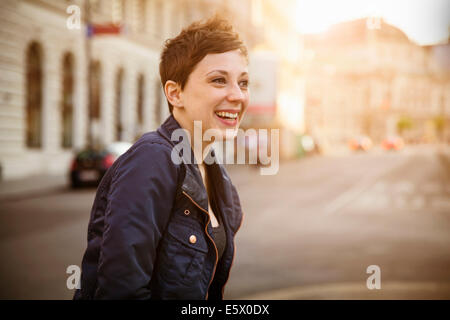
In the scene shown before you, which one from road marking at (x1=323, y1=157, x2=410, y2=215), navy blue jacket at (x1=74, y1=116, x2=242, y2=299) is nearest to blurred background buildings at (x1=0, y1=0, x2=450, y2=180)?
road marking at (x1=323, y1=157, x2=410, y2=215)

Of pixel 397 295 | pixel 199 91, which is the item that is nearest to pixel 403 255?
pixel 397 295

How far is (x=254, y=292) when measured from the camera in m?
4.66

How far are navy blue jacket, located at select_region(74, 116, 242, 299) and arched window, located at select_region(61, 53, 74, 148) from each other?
54.9ft

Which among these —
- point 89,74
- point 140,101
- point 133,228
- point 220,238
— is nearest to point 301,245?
point 220,238

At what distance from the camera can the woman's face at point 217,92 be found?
1470mm

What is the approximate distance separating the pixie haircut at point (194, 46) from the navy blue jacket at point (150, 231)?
0.51 ft

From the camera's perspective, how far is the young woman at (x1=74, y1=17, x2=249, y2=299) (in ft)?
4.20

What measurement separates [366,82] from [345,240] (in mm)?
65523

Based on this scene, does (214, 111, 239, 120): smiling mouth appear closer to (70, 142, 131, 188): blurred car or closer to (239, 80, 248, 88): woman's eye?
(239, 80, 248, 88): woman's eye

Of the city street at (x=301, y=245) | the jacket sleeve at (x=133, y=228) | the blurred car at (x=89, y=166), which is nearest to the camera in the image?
the jacket sleeve at (x=133, y=228)

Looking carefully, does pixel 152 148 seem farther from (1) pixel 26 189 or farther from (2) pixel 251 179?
(2) pixel 251 179

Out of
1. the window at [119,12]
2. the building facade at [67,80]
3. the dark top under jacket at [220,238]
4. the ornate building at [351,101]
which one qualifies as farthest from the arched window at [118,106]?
the ornate building at [351,101]

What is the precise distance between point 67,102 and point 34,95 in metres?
1.54

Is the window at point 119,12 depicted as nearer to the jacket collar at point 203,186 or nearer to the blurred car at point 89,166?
the blurred car at point 89,166
